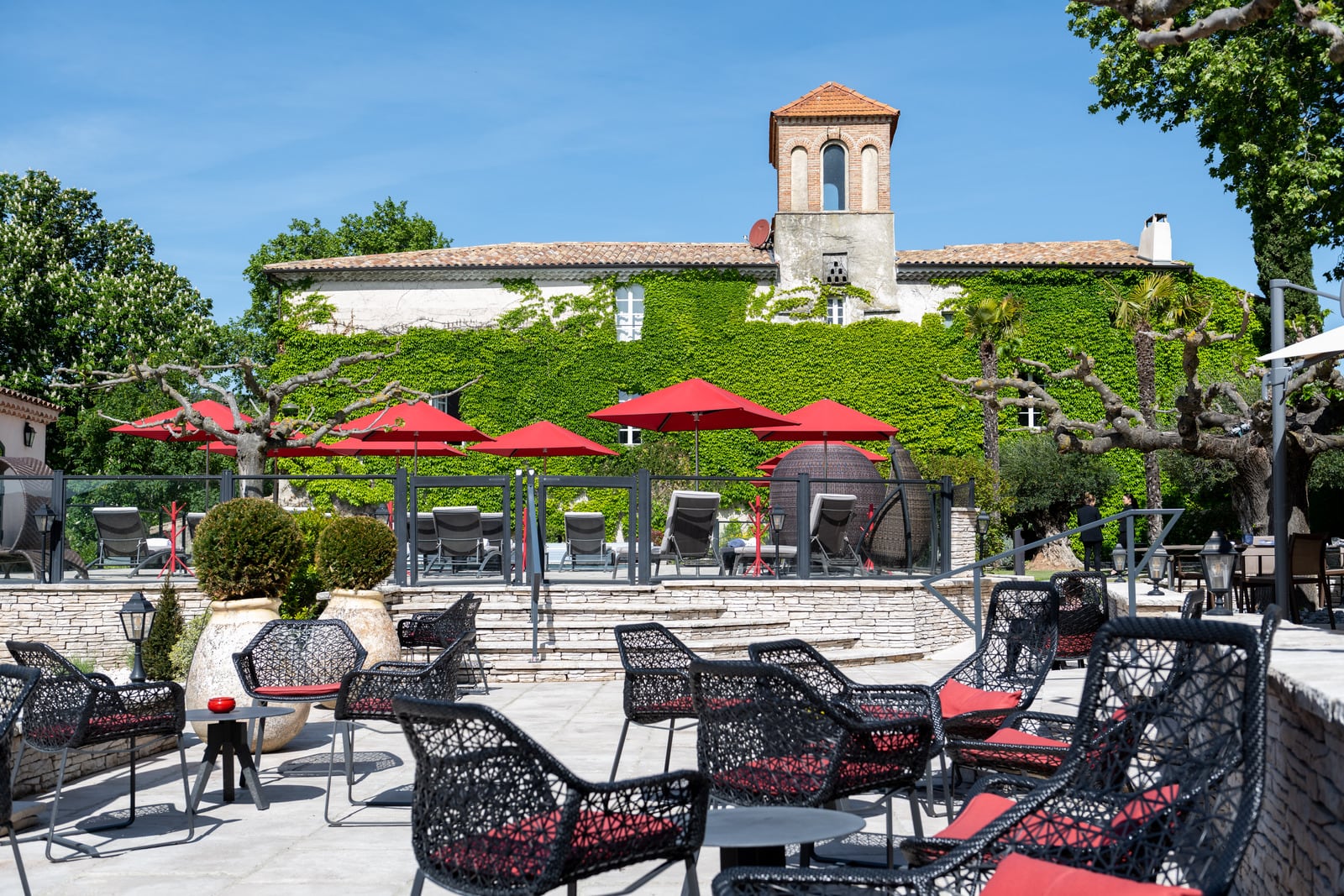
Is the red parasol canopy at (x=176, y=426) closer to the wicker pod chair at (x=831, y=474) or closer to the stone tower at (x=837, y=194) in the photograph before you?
the wicker pod chair at (x=831, y=474)

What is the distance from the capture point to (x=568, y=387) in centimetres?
2716

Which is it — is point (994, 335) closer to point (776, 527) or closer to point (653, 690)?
point (776, 527)

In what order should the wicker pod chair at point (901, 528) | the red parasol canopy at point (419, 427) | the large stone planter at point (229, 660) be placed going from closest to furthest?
the large stone planter at point (229, 660), the wicker pod chair at point (901, 528), the red parasol canopy at point (419, 427)

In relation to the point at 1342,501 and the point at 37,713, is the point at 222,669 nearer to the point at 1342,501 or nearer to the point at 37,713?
the point at 37,713

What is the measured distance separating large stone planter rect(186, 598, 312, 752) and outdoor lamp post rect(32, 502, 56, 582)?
6.04 metres

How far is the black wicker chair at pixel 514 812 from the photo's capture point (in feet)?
9.42

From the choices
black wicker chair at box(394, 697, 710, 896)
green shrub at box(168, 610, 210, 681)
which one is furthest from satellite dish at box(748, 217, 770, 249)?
black wicker chair at box(394, 697, 710, 896)

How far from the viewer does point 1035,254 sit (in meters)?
28.8

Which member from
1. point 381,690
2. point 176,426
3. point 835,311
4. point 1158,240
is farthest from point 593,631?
point 1158,240

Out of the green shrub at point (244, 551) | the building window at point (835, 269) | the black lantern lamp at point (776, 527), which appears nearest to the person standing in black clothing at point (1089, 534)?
the black lantern lamp at point (776, 527)

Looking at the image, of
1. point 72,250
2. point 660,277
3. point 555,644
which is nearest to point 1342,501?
point 660,277

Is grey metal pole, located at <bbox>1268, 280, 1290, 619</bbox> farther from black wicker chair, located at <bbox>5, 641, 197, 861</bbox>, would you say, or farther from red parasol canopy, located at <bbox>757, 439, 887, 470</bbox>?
red parasol canopy, located at <bbox>757, 439, 887, 470</bbox>

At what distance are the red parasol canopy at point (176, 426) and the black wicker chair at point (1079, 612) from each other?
9.35 metres

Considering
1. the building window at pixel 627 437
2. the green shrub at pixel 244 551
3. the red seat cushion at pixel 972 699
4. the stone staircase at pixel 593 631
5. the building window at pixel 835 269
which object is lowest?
the stone staircase at pixel 593 631
